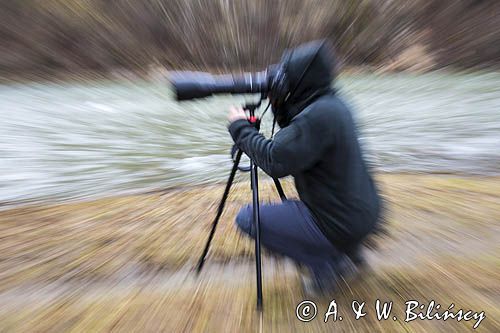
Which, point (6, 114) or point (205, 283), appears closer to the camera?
point (205, 283)

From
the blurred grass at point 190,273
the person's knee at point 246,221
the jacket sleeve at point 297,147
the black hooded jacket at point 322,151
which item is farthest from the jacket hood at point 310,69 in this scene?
the blurred grass at point 190,273

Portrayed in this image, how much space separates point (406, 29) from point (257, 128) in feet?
55.5

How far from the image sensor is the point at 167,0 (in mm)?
16156

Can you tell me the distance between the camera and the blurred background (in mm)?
1989

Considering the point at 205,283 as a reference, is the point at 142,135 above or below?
above

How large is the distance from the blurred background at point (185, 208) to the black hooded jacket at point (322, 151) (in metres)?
0.37

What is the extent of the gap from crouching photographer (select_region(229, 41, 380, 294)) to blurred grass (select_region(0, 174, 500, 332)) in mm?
273

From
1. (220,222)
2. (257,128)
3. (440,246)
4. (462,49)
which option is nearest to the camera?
(257,128)

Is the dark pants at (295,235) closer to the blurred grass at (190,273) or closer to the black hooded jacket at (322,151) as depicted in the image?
the black hooded jacket at (322,151)

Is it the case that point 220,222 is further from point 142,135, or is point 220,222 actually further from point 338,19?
point 338,19

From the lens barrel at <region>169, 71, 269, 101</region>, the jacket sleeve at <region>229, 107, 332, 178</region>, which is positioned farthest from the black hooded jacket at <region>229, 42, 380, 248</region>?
the lens barrel at <region>169, 71, 269, 101</region>

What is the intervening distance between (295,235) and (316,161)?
38 centimetres

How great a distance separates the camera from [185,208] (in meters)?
3.24

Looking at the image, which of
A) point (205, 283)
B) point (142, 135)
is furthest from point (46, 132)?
point (205, 283)
